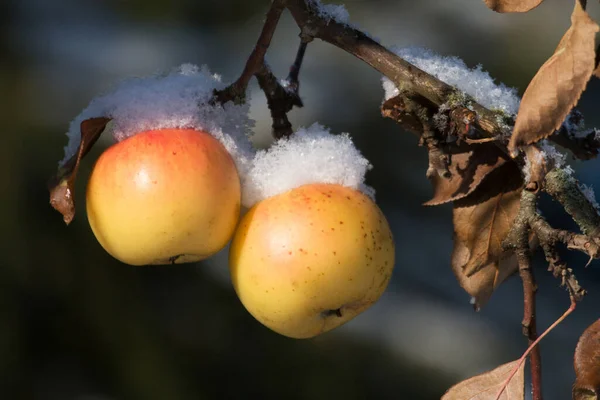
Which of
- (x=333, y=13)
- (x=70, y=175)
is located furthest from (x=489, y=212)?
(x=70, y=175)

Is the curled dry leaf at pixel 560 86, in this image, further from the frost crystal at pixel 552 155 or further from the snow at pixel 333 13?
the snow at pixel 333 13

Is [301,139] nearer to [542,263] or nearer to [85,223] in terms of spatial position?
[542,263]

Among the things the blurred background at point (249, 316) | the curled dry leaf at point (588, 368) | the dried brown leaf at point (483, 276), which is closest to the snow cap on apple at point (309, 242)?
the dried brown leaf at point (483, 276)

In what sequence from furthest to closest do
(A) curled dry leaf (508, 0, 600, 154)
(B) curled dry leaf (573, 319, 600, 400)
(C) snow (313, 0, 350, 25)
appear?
(C) snow (313, 0, 350, 25), (B) curled dry leaf (573, 319, 600, 400), (A) curled dry leaf (508, 0, 600, 154)

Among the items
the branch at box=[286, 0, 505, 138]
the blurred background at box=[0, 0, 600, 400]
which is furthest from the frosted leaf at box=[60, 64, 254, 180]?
the blurred background at box=[0, 0, 600, 400]

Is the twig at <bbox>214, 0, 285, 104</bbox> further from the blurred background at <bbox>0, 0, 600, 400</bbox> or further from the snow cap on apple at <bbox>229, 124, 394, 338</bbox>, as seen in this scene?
the blurred background at <bbox>0, 0, 600, 400</bbox>

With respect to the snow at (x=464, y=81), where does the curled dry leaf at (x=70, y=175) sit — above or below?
below
